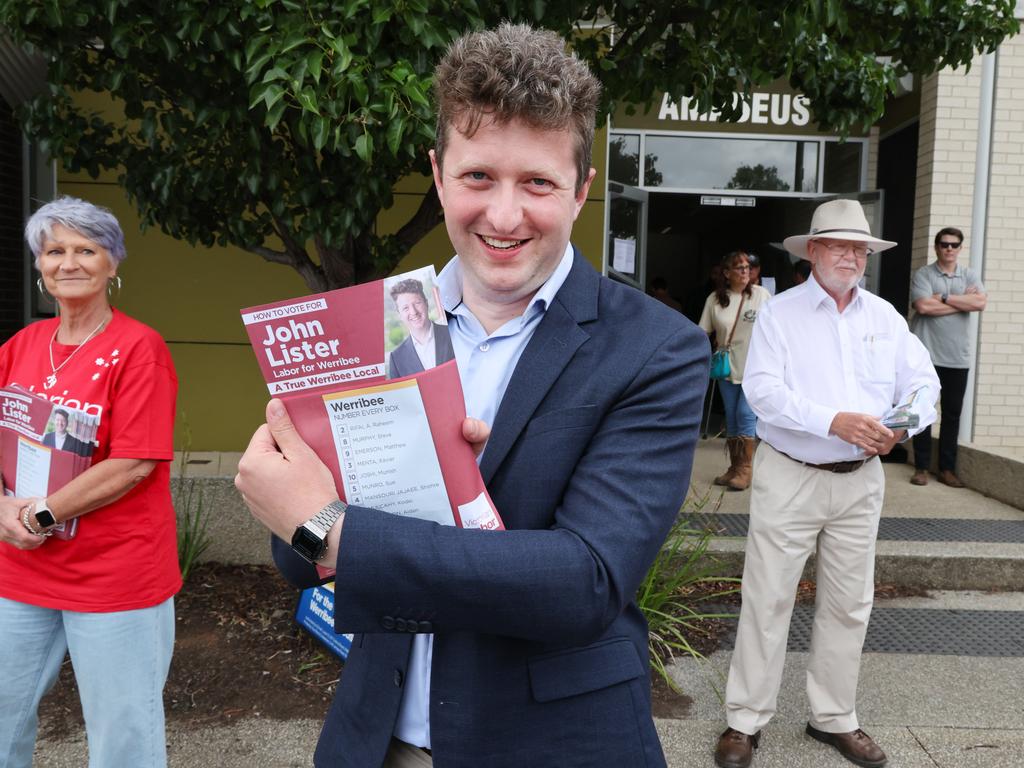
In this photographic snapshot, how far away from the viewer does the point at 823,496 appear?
3.60 metres

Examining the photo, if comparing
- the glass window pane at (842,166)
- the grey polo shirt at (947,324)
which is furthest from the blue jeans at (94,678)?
the glass window pane at (842,166)

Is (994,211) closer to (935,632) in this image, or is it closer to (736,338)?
(736,338)

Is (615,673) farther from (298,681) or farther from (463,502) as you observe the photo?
(298,681)

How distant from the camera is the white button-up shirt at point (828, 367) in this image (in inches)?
141

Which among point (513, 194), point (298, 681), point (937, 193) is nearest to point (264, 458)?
point (513, 194)

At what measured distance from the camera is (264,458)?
1.27m

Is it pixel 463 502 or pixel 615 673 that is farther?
pixel 615 673

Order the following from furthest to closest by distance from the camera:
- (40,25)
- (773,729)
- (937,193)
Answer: (937,193), (773,729), (40,25)

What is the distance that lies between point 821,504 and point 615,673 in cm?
245

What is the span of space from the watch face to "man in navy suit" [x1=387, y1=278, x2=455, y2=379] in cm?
26

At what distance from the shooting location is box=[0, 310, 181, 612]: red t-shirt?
2574 mm

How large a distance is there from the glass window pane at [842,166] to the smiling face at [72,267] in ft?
29.3

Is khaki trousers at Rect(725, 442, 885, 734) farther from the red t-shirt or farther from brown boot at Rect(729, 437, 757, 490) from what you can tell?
brown boot at Rect(729, 437, 757, 490)

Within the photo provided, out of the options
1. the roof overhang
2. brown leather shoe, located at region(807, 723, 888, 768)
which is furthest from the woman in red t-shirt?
the roof overhang
